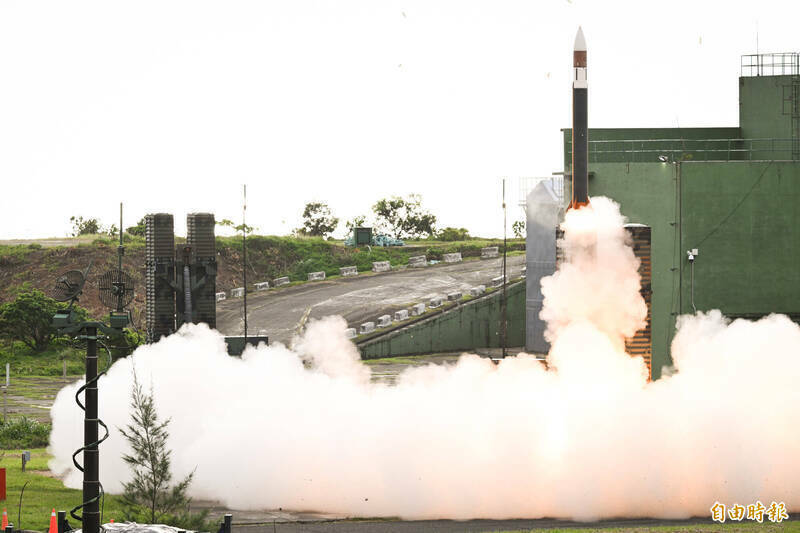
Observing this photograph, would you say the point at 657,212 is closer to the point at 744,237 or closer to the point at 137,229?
the point at 744,237

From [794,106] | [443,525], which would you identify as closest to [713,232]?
[794,106]

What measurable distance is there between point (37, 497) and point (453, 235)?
290ft

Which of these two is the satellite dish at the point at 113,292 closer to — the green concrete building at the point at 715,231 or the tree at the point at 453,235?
the green concrete building at the point at 715,231

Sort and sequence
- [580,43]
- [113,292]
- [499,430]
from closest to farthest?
1. [499,430]
2. [113,292]
3. [580,43]

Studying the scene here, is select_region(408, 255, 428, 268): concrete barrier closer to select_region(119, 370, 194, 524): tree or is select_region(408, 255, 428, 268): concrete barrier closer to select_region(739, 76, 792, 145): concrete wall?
select_region(739, 76, 792, 145): concrete wall

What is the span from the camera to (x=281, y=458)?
3566 cm

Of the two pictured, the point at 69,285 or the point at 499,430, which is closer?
the point at 69,285

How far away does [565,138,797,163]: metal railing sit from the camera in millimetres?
63094

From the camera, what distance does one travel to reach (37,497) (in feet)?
116

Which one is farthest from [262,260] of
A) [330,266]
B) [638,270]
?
[638,270]

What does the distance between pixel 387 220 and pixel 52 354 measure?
2273 inches

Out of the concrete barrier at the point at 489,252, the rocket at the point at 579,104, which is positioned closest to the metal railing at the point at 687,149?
the rocket at the point at 579,104

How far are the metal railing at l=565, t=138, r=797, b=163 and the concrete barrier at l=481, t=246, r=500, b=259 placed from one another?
34.1 metres

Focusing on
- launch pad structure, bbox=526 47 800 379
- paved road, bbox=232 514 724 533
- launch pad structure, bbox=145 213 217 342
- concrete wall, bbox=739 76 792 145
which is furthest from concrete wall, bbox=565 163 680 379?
paved road, bbox=232 514 724 533
